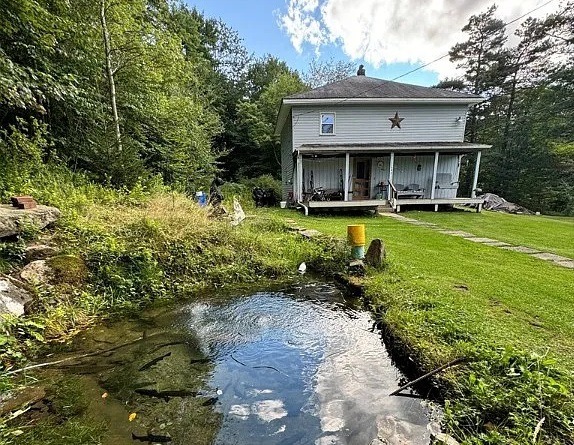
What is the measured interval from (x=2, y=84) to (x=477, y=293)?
7259 mm

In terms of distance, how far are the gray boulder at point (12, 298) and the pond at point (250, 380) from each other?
0.71 metres

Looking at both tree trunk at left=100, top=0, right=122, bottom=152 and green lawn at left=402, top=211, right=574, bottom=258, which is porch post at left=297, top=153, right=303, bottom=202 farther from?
tree trunk at left=100, top=0, right=122, bottom=152

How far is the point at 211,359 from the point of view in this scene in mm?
2986

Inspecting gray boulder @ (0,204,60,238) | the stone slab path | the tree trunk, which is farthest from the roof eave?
gray boulder @ (0,204,60,238)

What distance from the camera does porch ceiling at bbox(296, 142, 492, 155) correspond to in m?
12.0

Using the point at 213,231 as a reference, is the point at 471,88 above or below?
above

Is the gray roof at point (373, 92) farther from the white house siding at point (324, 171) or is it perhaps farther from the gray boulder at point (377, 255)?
the gray boulder at point (377, 255)

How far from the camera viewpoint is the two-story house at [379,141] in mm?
12688

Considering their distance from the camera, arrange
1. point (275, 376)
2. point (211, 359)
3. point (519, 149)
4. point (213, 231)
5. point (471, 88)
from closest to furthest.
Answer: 1. point (275, 376)
2. point (211, 359)
3. point (213, 231)
4. point (519, 149)
5. point (471, 88)

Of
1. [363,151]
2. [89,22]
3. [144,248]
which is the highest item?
[89,22]

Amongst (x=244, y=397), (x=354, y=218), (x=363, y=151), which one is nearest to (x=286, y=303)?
(x=244, y=397)

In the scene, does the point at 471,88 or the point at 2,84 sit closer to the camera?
the point at 2,84

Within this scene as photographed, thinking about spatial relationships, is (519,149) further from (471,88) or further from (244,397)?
(244,397)

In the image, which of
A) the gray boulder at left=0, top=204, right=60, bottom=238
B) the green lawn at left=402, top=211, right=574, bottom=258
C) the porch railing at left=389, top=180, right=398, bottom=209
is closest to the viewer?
the gray boulder at left=0, top=204, right=60, bottom=238
